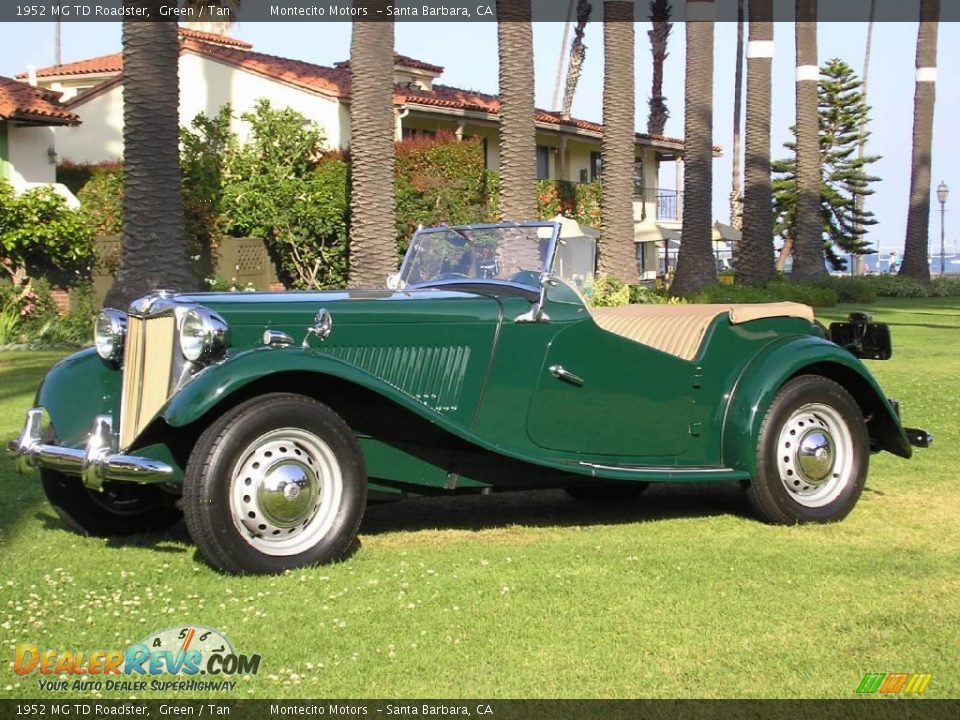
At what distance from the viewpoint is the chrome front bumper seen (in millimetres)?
5039

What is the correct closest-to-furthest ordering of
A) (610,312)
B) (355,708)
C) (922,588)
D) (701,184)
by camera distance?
(355,708)
(922,588)
(610,312)
(701,184)

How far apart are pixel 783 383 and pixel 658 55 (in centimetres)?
5008

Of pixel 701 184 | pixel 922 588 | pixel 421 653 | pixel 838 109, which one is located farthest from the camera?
pixel 838 109

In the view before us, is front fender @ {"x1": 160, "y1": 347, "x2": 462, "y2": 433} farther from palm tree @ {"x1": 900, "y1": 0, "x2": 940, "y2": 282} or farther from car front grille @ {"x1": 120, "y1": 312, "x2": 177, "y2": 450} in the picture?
palm tree @ {"x1": 900, "y1": 0, "x2": 940, "y2": 282}

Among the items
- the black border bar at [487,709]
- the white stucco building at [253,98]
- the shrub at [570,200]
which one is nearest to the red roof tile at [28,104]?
the white stucco building at [253,98]

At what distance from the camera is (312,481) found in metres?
5.31

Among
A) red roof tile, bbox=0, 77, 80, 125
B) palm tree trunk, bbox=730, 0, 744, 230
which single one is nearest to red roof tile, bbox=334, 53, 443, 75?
red roof tile, bbox=0, 77, 80, 125

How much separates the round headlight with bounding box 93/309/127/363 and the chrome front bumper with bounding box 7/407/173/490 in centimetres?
42

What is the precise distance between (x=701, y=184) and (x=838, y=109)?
30.1 metres

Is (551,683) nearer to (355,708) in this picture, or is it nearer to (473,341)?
(355,708)

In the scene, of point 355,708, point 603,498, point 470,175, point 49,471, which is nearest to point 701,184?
point 470,175

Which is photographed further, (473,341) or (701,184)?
(701,184)

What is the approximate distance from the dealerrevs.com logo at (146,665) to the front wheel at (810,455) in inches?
129

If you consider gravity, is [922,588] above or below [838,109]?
below
